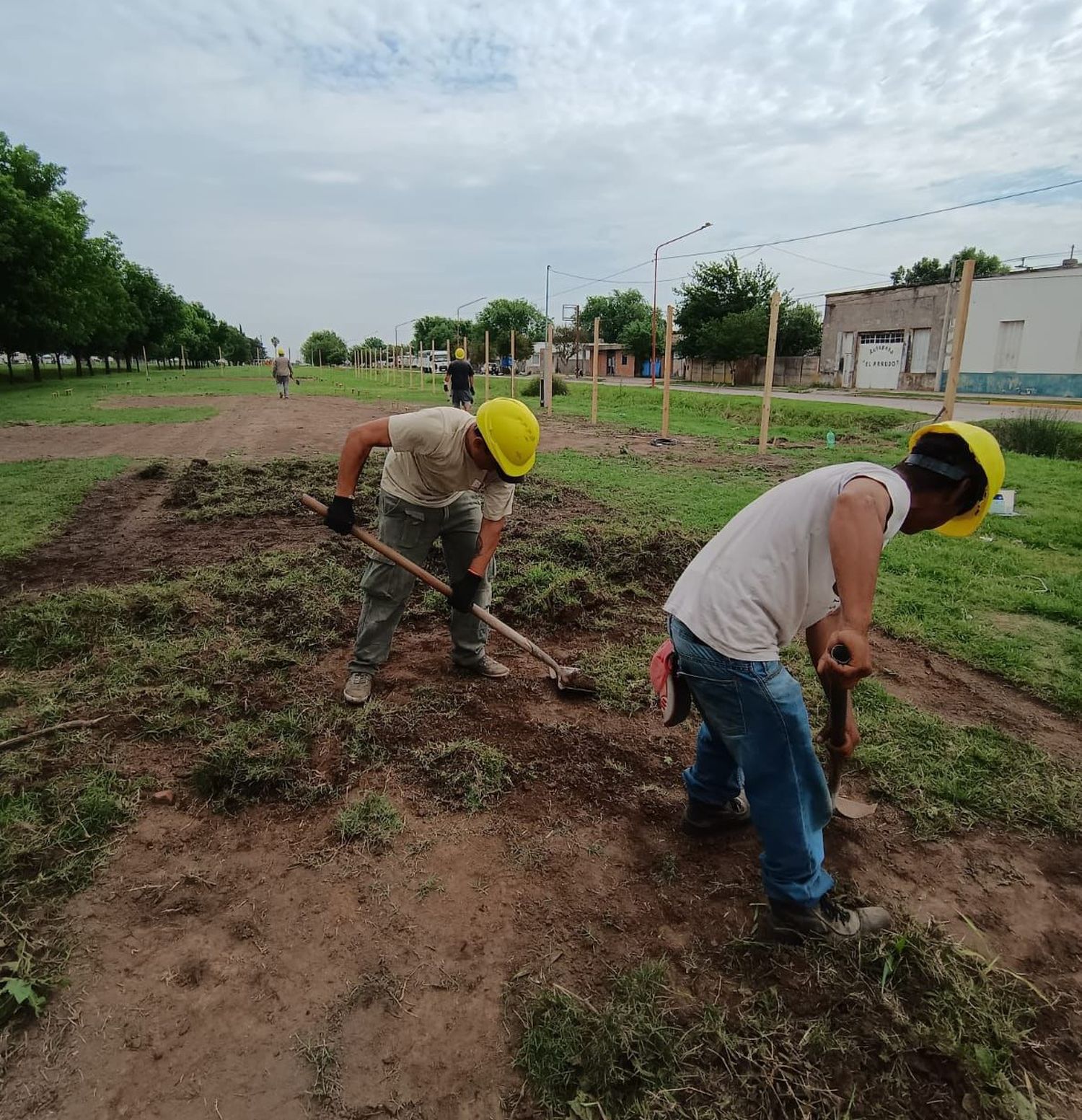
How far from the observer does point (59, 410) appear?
18938 millimetres

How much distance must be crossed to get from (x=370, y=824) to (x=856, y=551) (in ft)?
6.66

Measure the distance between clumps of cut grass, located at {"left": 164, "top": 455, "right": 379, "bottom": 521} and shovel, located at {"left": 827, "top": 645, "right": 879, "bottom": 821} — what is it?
583 cm

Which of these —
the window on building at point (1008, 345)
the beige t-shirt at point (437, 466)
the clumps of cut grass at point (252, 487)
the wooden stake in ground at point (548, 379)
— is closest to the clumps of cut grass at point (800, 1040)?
the beige t-shirt at point (437, 466)

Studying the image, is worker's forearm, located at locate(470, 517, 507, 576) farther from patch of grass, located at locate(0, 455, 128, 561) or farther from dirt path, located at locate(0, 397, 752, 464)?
dirt path, located at locate(0, 397, 752, 464)

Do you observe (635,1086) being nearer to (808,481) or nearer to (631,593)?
(808,481)

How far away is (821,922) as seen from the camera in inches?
81.4

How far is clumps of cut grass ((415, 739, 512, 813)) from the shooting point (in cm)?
287

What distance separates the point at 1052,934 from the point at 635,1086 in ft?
4.94

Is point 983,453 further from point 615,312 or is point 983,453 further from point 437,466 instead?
point 615,312

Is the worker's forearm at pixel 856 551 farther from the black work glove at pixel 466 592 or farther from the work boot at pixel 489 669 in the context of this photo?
the work boot at pixel 489 669

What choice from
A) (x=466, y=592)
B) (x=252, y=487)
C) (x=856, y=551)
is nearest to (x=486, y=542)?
(x=466, y=592)

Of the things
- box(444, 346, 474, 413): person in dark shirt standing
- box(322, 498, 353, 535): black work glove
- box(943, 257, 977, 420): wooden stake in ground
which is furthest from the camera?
box(444, 346, 474, 413): person in dark shirt standing

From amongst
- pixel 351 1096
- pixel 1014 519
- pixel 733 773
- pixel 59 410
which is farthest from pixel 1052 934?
pixel 59 410

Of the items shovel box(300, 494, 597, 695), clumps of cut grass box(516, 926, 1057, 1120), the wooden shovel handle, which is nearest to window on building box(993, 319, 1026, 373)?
shovel box(300, 494, 597, 695)
